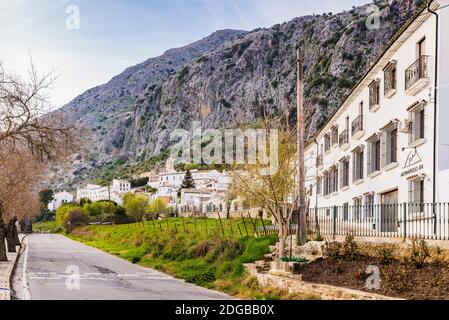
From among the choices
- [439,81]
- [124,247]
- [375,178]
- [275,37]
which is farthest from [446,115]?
[275,37]

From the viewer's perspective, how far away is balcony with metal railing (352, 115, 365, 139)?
31852 millimetres

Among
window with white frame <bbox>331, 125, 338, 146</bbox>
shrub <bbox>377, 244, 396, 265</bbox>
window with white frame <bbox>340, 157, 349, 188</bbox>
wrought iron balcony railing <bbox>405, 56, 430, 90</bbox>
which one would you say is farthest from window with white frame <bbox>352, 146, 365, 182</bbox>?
shrub <bbox>377, 244, 396, 265</bbox>

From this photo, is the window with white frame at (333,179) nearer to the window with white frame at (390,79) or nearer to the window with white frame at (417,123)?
the window with white frame at (390,79)

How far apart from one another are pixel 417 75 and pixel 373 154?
8.36 metres

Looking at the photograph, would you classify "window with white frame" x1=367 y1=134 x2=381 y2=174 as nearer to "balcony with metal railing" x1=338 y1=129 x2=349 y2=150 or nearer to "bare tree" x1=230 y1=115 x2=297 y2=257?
"bare tree" x1=230 y1=115 x2=297 y2=257

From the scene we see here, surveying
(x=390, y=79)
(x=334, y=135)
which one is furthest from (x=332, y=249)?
(x=334, y=135)

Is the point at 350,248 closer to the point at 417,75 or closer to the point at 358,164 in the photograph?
the point at 417,75

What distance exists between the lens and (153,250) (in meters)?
37.9

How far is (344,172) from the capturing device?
3719 cm

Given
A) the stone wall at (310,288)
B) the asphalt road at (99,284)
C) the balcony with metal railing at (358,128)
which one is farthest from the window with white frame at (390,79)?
the asphalt road at (99,284)

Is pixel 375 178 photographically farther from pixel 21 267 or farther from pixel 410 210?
pixel 21 267

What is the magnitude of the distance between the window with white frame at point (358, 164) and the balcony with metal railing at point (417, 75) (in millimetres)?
9487

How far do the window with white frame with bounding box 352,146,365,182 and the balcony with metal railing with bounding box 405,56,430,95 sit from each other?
9.49m
